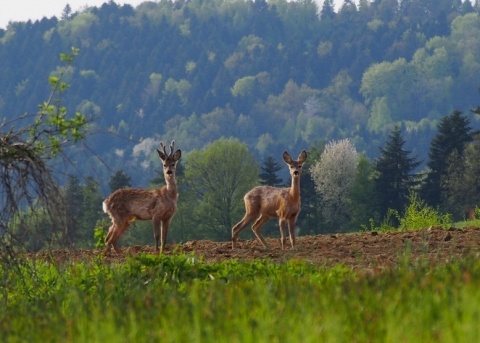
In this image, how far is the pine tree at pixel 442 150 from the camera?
6775cm

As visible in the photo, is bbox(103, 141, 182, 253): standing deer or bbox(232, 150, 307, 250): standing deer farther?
bbox(232, 150, 307, 250): standing deer

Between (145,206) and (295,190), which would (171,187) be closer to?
(145,206)

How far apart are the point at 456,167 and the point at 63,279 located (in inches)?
2145

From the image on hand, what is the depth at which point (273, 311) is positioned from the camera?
30.2 feet

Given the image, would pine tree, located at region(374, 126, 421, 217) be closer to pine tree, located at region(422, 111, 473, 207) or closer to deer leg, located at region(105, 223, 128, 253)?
pine tree, located at region(422, 111, 473, 207)

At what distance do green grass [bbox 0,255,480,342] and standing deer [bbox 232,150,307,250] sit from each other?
6.91 metres

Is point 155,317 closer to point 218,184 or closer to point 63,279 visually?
point 63,279

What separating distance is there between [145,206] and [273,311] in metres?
11.0

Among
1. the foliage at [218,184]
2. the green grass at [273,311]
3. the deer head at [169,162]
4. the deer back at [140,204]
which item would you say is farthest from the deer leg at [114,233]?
the foliage at [218,184]

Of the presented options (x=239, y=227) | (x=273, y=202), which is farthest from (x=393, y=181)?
(x=273, y=202)

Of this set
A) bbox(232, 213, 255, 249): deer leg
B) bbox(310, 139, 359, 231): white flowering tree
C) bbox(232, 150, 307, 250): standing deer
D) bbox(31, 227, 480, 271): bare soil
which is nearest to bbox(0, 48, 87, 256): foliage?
bbox(31, 227, 480, 271): bare soil

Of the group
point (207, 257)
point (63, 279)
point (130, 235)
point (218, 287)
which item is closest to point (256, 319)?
point (218, 287)

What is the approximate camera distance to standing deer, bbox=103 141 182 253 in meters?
20.0

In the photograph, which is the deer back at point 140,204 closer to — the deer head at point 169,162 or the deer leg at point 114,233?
the deer leg at point 114,233
